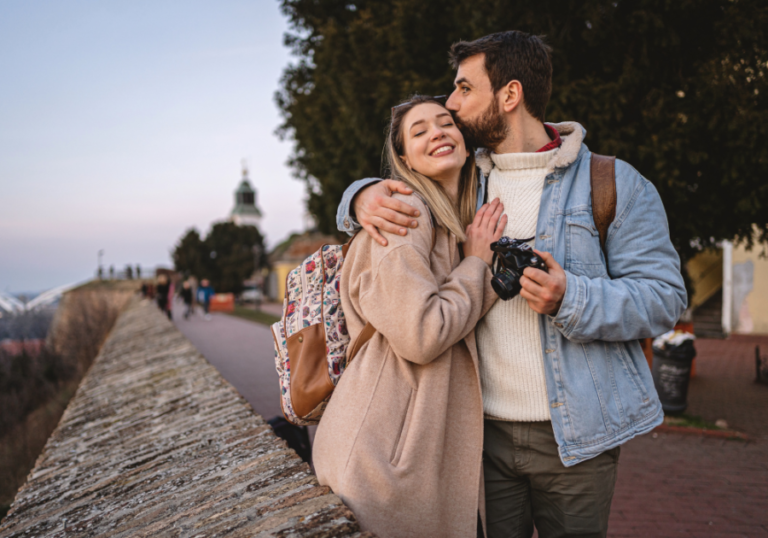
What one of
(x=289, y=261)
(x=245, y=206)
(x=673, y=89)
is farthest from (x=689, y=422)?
(x=245, y=206)

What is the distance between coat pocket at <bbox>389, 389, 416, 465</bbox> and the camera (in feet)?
5.32

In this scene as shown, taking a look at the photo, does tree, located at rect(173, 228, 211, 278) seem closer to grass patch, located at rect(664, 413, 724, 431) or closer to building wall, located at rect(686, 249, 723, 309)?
building wall, located at rect(686, 249, 723, 309)

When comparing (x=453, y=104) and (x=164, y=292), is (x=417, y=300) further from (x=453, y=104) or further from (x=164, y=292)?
(x=164, y=292)

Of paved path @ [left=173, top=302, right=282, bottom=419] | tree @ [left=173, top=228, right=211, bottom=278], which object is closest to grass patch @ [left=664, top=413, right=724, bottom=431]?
paved path @ [left=173, top=302, right=282, bottom=419]

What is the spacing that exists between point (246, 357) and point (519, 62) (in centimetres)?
1239

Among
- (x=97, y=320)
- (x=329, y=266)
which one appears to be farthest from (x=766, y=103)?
(x=97, y=320)

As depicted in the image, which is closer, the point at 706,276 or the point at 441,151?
the point at 441,151

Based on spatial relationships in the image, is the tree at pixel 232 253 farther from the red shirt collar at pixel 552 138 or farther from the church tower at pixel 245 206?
the red shirt collar at pixel 552 138

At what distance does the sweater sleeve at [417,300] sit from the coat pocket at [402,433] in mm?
157

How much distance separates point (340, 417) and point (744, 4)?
577 centimetres

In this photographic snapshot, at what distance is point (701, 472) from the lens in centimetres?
540

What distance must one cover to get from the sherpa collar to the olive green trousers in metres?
0.98

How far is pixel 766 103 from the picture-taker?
500 centimetres

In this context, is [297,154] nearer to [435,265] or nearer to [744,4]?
[744,4]
